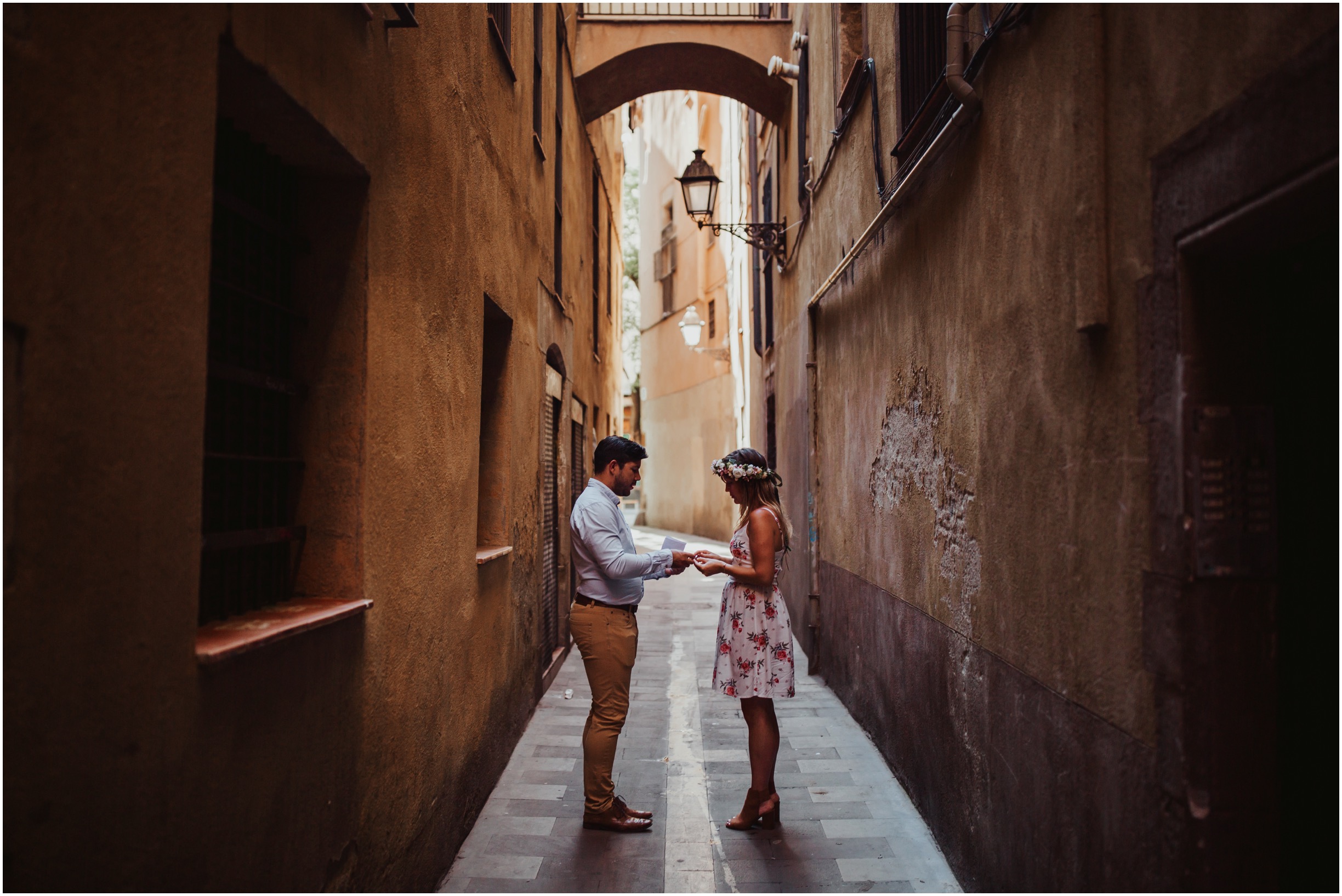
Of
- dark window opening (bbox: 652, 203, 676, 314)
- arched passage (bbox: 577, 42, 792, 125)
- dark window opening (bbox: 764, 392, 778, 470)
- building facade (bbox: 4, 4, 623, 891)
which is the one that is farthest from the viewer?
dark window opening (bbox: 652, 203, 676, 314)

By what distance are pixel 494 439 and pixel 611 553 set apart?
1.50 m

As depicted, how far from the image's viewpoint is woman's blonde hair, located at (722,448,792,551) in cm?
455

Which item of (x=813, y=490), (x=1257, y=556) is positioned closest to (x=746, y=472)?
(x=1257, y=556)

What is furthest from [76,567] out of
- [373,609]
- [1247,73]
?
[1247,73]

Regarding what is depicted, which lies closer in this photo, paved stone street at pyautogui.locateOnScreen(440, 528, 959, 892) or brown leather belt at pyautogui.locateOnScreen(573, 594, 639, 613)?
paved stone street at pyautogui.locateOnScreen(440, 528, 959, 892)

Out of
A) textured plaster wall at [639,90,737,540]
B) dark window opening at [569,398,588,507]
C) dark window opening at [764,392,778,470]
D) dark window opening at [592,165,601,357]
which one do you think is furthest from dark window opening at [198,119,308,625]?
Result: textured plaster wall at [639,90,737,540]

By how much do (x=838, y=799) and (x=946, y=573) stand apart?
1610 mm

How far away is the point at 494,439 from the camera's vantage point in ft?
18.2

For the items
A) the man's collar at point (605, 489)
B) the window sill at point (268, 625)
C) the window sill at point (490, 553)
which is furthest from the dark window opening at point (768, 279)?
the window sill at point (268, 625)

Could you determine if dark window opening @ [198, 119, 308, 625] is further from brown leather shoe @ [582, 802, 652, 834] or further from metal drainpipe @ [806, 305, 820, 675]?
metal drainpipe @ [806, 305, 820, 675]

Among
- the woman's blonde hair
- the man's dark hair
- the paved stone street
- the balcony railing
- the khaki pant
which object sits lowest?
the paved stone street

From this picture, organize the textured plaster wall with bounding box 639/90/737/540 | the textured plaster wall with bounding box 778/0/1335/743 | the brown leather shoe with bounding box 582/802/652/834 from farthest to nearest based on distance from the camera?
1. the textured plaster wall with bounding box 639/90/737/540
2. the brown leather shoe with bounding box 582/802/652/834
3. the textured plaster wall with bounding box 778/0/1335/743

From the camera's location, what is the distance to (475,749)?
14.8 ft

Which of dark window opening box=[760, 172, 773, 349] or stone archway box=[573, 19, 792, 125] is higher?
stone archway box=[573, 19, 792, 125]
